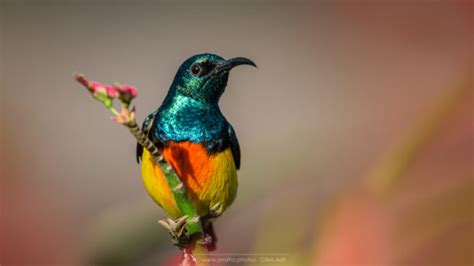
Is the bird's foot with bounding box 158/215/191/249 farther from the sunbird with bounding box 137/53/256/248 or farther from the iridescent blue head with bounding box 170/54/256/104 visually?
the iridescent blue head with bounding box 170/54/256/104

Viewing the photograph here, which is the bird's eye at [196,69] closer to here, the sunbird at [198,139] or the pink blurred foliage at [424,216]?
the sunbird at [198,139]

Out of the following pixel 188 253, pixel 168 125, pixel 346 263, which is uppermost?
pixel 168 125

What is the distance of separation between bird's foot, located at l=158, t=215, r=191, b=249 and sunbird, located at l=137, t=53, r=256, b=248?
212mm

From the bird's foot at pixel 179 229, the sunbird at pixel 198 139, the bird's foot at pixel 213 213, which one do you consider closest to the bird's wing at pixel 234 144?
the sunbird at pixel 198 139

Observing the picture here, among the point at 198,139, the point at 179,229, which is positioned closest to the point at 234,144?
the point at 198,139

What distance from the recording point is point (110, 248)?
953mm

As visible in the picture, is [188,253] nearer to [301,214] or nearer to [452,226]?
[301,214]

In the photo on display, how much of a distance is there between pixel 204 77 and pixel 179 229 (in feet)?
1.34

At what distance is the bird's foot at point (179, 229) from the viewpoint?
83 cm

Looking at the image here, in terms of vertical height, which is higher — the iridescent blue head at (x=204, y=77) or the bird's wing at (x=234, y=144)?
the iridescent blue head at (x=204, y=77)

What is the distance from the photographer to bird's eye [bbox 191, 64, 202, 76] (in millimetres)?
1176

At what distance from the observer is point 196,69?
1179mm

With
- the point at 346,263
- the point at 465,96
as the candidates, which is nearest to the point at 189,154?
the point at 346,263

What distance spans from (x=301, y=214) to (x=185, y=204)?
65 cm
